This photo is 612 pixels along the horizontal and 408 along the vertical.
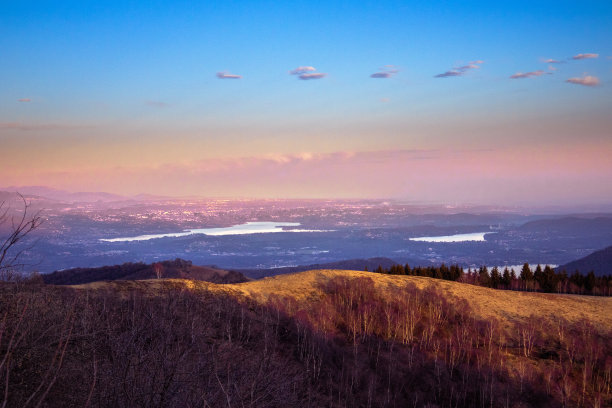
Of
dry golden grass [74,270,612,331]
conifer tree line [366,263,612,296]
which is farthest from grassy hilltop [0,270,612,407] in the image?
conifer tree line [366,263,612,296]

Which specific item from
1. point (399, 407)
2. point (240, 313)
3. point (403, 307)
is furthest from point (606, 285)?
point (240, 313)

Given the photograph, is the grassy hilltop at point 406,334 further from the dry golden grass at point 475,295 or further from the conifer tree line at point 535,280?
the conifer tree line at point 535,280

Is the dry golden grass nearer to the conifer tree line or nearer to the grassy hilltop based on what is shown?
the grassy hilltop

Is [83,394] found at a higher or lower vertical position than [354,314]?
higher

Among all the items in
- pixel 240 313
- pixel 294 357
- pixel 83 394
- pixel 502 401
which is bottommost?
pixel 502 401

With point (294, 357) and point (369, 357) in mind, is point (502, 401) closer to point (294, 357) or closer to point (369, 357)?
point (369, 357)

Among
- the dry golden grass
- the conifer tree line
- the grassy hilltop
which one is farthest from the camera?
the conifer tree line

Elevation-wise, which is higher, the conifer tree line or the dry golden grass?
the dry golden grass

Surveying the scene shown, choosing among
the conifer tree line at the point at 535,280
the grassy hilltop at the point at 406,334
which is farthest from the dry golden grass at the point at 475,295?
the conifer tree line at the point at 535,280
